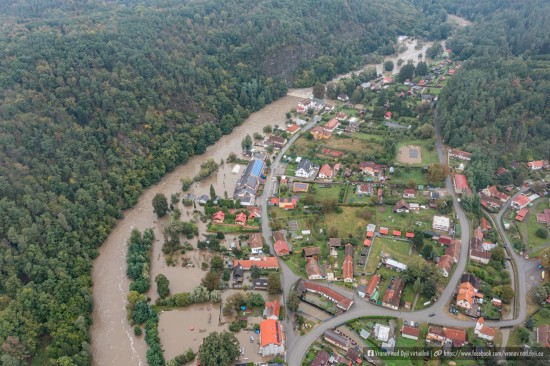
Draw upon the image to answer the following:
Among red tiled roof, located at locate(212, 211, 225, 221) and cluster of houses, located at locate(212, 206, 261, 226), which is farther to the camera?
red tiled roof, located at locate(212, 211, 225, 221)

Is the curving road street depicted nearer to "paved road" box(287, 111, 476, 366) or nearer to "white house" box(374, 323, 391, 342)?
"paved road" box(287, 111, 476, 366)

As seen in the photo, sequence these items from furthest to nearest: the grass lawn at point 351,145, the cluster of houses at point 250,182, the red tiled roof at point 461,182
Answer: the grass lawn at point 351,145 < the red tiled roof at point 461,182 < the cluster of houses at point 250,182

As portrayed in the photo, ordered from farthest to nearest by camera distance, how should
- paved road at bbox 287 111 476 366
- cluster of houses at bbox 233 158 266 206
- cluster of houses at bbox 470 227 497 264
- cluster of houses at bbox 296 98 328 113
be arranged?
cluster of houses at bbox 296 98 328 113 < cluster of houses at bbox 233 158 266 206 < cluster of houses at bbox 470 227 497 264 < paved road at bbox 287 111 476 366

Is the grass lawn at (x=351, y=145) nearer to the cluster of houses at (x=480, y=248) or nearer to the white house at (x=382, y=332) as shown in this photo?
the cluster of houses at (x=480, y=248)

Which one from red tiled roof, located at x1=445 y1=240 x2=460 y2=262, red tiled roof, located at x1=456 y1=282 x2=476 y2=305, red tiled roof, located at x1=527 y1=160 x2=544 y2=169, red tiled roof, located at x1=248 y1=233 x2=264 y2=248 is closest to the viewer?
red tiled roof, located at x1=456 y1=282 x2=476 y2=305

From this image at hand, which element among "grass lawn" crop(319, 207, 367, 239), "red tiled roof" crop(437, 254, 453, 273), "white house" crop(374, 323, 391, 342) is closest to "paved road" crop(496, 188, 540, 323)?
"red tiled roof" crop(437, 254, 453, 273)

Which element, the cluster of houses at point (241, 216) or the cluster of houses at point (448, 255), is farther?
the cluster of houses at point (241, 216)

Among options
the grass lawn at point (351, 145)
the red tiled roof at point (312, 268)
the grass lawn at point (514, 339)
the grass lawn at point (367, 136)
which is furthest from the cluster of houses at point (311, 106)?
the grass lawn at point (514, 339)
